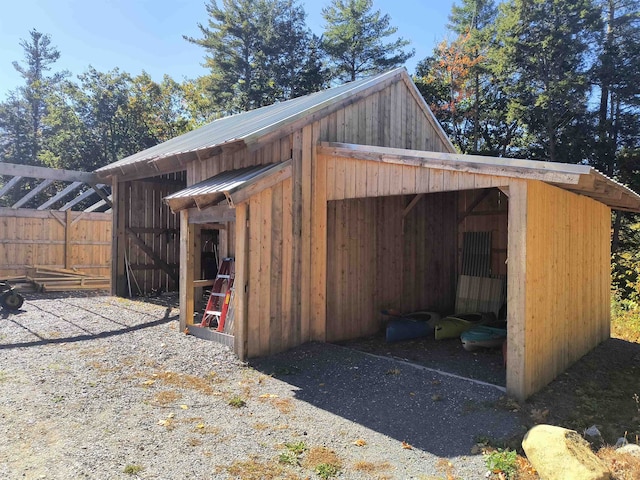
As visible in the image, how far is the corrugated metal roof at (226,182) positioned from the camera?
6355 millimetres

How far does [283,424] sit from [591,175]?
13.1ft

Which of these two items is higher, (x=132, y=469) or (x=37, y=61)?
(x=37, y=61)

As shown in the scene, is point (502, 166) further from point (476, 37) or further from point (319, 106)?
point (476, 37)

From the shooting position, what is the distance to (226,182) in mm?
6863

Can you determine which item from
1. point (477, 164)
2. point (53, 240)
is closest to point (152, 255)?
point (53, 240)

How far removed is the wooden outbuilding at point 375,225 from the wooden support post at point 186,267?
2 centimetres

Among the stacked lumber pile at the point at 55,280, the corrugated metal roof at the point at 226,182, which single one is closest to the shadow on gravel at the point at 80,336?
the corrugated metal roof at the point at 226,182

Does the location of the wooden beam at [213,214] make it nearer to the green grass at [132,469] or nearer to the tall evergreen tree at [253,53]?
the green grass at [132,469]

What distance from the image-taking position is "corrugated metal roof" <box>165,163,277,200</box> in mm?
6355

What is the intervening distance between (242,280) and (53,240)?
1094 cm

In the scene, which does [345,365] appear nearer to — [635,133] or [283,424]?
[283,424]

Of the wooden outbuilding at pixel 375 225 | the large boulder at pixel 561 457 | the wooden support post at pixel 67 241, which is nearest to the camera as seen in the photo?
the large boulder at pixel 561 457

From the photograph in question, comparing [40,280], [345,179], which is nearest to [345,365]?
[345,179]

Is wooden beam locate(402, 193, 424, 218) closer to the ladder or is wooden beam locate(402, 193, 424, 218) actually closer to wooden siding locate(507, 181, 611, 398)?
wooden siding locate(507, 181, 611, 398)
